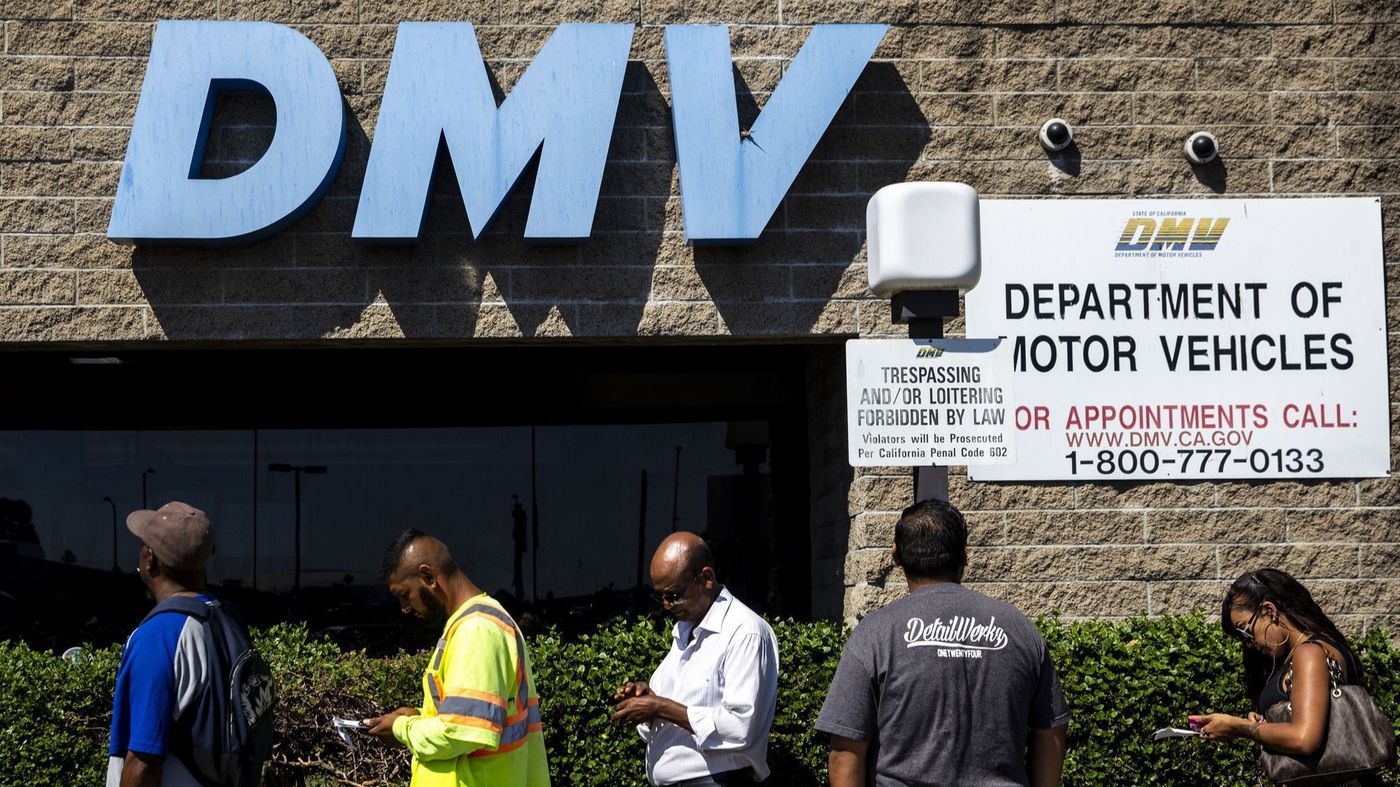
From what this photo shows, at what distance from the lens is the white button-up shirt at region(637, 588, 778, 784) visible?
521 cm

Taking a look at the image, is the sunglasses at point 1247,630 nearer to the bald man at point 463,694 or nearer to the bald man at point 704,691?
the bald man at point 704,691

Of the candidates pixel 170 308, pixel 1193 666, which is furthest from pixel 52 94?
pixel 1193 666

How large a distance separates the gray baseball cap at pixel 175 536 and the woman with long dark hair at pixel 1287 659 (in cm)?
357

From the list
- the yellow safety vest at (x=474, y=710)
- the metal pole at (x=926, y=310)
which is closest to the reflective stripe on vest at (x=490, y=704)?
the yellow safety vest at (x=474, y=710)

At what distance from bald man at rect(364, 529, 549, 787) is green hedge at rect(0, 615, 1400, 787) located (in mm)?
2088

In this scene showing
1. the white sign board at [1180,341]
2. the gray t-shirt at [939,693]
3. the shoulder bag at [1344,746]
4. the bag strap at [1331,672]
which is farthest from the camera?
the white sign board at [1180,341]

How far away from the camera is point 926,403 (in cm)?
509

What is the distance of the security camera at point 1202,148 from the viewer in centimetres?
823

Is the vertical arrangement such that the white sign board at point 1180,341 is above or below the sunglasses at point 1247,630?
above

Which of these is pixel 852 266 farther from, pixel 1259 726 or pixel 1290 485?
pixel 1259 726

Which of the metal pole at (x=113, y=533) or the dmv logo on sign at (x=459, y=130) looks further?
the metal pole at (x=113, y=533)

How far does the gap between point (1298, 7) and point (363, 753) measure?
22.2ft

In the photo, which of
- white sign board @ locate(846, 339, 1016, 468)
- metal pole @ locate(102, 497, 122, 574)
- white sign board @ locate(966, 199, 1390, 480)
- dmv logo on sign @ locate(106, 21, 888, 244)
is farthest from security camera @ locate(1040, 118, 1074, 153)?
metal pole @ locate(102, 497, 122, 574)

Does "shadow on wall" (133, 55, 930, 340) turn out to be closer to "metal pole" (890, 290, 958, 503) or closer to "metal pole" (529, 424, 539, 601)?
"metal pole" (529, 424, 539, 601)
